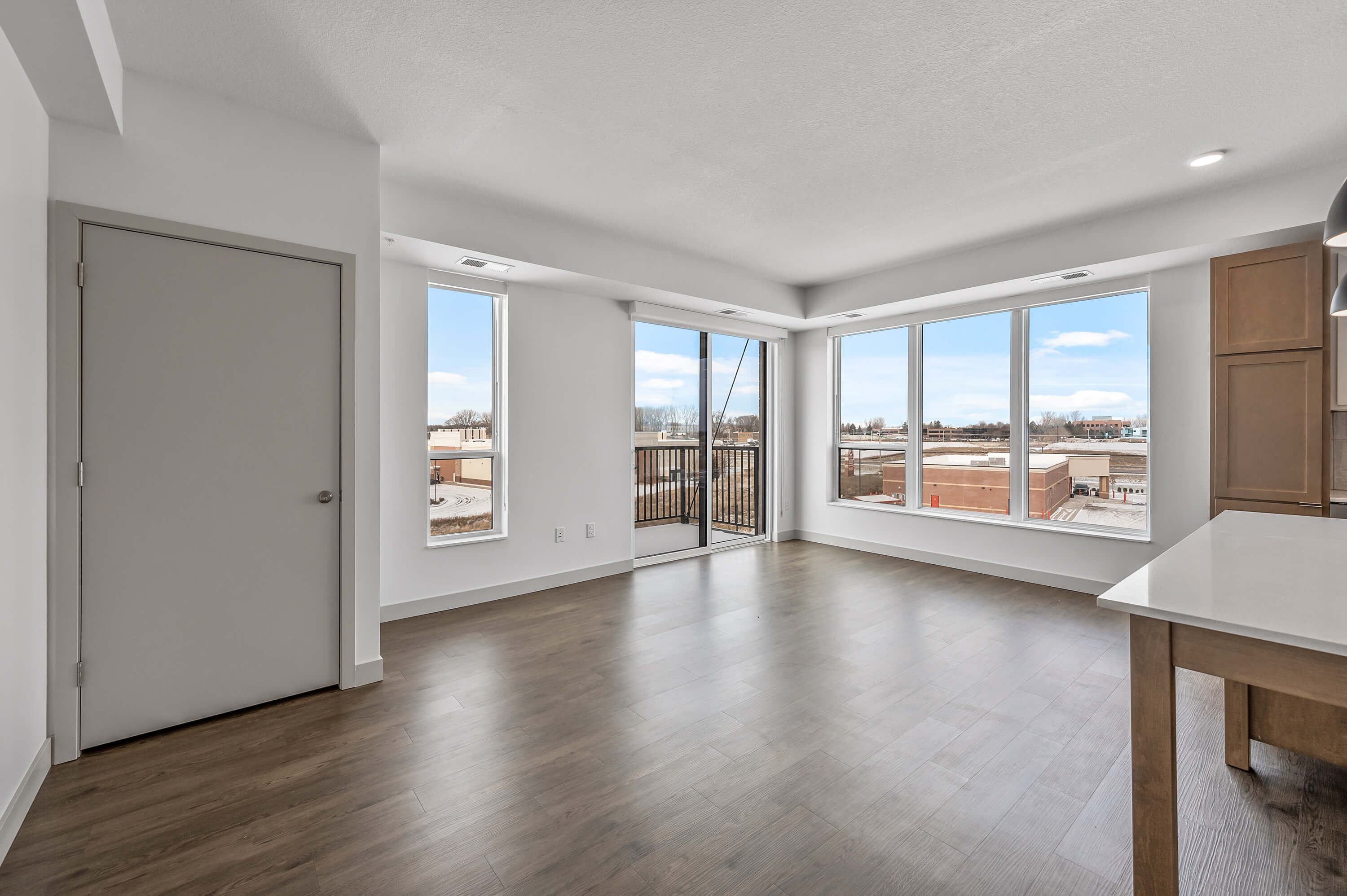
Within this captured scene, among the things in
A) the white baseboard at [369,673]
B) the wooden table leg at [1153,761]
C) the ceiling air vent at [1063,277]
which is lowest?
the white baseboard at [369,673]

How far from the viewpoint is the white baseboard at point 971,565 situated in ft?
14.7

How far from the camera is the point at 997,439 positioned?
5094 millimetres

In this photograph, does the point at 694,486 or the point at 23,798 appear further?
the point at 694,486

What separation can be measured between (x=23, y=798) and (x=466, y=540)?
2.40m

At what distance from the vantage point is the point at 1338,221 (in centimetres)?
160

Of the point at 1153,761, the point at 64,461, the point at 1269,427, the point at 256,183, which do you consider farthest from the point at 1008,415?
the point at 64,461

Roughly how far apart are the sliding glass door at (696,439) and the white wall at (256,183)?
2532mm

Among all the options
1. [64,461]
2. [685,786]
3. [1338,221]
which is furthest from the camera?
[64,461]

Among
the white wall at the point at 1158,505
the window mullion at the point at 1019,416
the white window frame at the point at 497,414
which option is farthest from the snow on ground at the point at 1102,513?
the white window frame at the point at 497,414

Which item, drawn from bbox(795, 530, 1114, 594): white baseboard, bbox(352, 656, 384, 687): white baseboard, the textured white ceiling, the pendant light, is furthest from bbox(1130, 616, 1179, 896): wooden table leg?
bbox(795, 530, 1114, 594): white baseboard

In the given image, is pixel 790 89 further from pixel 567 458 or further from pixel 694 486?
pixel 694 486

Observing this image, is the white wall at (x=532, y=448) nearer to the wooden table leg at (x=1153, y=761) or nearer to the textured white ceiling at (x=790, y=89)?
the textured white ceiling at (x=790, y=89)

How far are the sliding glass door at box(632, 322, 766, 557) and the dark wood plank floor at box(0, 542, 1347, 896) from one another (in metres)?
2.28

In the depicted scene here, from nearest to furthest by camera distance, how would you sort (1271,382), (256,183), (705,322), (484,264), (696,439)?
(256,183)
(1271,382)
(484,264)
(705,322)
(696,439)
